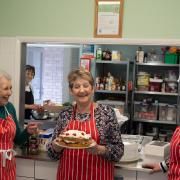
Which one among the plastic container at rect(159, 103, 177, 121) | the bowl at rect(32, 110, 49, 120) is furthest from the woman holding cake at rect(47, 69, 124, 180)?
the plastic container at rect(159, 103, 177, 121)

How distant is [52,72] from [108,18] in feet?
9.97

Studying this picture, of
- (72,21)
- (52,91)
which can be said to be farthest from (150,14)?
(52,91)

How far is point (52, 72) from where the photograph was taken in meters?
5.15

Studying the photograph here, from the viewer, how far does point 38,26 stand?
2.38 meters

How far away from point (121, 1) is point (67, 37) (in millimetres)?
462

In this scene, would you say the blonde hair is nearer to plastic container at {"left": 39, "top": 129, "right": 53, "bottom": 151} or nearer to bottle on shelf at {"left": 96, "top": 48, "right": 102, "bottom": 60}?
plastic container at {"left": 39, "top": 129, "right": 53, "bottom": 151}

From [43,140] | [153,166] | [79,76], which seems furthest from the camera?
[43,140]

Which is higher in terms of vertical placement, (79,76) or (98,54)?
(98,54)

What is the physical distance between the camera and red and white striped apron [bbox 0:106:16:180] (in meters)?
1.90

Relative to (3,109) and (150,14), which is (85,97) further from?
(150,14)

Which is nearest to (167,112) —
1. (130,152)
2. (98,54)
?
(98,54)

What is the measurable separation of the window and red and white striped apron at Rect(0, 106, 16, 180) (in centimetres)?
306

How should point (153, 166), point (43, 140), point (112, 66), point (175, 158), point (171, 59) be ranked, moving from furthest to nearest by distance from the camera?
point (112, 66) < point (171, 59) < point (43, 140) < point (153, 166) < point (175, 158)

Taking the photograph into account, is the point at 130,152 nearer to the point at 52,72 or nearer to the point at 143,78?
the point at 143,78
